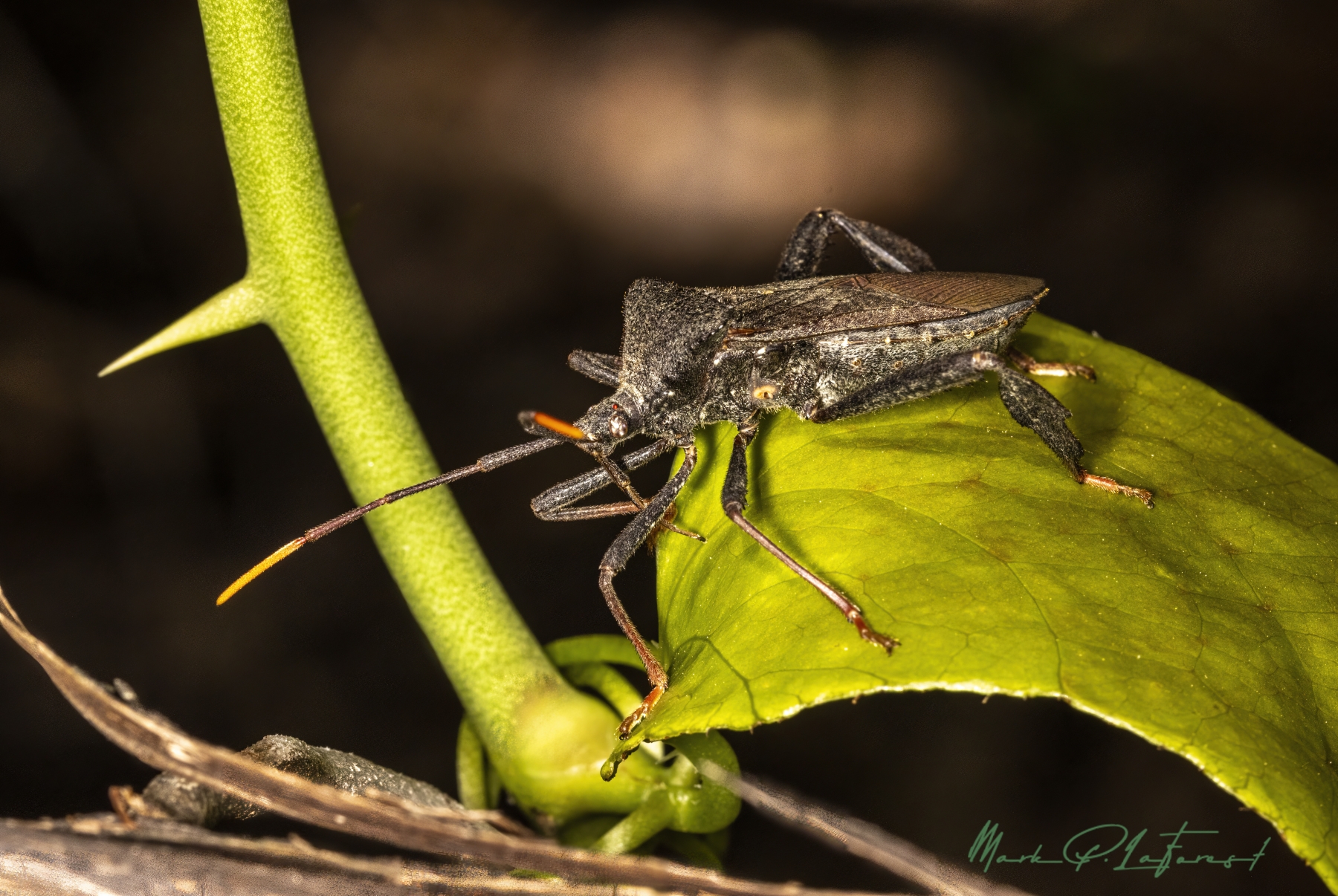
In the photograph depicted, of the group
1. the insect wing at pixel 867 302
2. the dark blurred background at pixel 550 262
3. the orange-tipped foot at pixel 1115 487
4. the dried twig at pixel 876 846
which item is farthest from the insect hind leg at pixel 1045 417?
the dark blurred background at pixel 550 262

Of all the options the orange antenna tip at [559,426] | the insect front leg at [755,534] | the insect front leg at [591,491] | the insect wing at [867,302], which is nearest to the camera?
the insect front leg at [755,534]

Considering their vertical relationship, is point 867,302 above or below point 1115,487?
above

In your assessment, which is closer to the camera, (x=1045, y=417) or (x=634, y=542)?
(x=1045, y=417)

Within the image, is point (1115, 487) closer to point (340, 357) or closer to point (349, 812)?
point (349, 812)

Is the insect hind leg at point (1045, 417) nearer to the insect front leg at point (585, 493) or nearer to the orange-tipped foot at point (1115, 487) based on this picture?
the orange-tipped foot at point (1115, 487)
